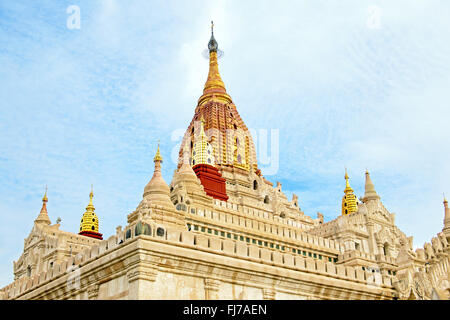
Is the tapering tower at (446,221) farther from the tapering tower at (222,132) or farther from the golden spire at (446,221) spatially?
the tapering tower at (222,132)

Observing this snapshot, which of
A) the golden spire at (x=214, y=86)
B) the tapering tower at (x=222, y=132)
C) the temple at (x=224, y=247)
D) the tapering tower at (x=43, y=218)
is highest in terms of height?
the golden spire at (x=214, y=86)

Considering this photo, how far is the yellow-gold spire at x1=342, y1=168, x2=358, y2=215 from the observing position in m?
77.3

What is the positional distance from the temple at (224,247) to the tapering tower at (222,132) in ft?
0.66

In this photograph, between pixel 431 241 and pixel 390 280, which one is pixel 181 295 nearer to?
pixel 390 280

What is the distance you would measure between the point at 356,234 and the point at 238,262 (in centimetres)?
3019

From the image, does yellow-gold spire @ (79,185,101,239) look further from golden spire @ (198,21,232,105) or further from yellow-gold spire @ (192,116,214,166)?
golden spire @ (198,21,232,105)

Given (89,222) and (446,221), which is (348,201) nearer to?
(446,221)

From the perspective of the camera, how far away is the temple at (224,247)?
22609 mm

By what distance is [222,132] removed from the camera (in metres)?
74.3

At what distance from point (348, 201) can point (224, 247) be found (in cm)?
5727

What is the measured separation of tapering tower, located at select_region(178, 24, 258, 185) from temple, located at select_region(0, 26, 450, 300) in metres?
0.20

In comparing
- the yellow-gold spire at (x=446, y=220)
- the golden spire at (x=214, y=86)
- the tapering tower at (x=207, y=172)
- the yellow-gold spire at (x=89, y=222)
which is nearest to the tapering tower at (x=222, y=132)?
the golden spire at (x=214, y=86)

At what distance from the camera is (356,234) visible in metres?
51.5
